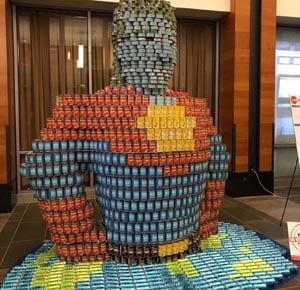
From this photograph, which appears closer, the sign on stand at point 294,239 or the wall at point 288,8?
the sign on stand at point 294,239

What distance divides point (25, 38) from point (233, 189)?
436cm

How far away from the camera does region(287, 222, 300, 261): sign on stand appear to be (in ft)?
10.4

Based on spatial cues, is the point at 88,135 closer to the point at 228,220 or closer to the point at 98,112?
the point at 98,112

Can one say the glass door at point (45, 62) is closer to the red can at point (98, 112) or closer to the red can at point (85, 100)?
the red can at point (85, 100)

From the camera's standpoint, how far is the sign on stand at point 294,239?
318cm

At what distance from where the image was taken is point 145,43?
326 centimetres

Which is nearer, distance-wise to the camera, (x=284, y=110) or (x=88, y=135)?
(x=88, y=135)

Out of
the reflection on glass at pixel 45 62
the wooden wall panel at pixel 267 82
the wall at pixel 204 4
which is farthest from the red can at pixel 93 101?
the wooden wall panel at pixel 267 82

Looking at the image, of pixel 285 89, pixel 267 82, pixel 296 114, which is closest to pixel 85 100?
pixel 296 114

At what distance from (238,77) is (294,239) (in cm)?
336

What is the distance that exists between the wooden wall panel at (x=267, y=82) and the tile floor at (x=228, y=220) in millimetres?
770

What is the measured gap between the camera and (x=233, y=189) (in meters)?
6.04

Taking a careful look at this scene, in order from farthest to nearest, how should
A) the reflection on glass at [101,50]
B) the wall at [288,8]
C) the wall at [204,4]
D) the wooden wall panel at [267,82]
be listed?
the wall at [288,8], the reflection on glass at [101,50], the wooden wall panel at [267,82], the wall at [204,4]

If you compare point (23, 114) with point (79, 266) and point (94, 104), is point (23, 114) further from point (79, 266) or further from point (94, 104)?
point (79, 266)
